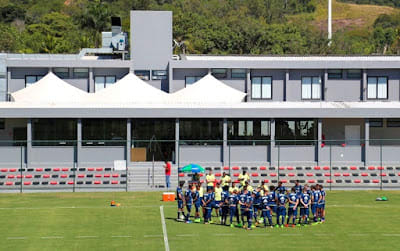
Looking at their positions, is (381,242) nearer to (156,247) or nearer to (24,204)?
(156,247)

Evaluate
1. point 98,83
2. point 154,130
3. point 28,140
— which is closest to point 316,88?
point 154,130

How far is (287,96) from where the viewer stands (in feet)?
186

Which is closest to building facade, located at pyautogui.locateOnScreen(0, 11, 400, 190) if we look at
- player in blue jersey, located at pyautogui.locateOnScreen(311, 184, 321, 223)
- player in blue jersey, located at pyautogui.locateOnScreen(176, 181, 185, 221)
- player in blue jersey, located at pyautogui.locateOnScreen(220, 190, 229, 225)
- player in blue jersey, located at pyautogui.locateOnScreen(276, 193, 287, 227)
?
player in blue jersey, located at pyautogui.locateOnScreen(176, 181, 185, 221)

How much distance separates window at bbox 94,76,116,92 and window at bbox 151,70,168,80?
10.0ft

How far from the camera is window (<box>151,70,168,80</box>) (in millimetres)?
58375

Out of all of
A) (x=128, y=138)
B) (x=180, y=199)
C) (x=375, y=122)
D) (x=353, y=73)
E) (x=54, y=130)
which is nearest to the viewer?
(x=180, y=199)

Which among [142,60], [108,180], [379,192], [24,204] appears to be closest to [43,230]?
[24,204]

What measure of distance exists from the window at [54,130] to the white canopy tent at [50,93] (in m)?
1.30

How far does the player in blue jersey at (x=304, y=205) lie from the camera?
104 feet

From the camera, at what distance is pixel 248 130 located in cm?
5200

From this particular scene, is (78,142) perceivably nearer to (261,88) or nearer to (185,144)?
(185,144)

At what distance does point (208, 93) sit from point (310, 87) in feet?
28.5

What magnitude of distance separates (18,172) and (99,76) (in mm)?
12064

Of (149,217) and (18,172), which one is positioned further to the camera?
(18,172)
